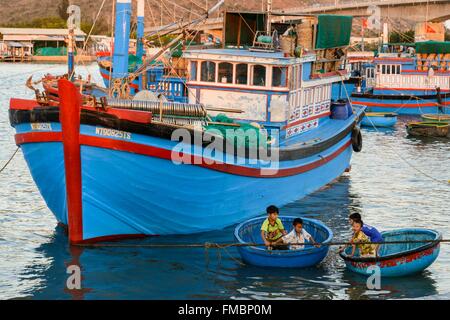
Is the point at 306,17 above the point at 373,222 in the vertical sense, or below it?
above

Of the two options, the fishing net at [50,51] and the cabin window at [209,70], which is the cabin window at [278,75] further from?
the fishing net at [50,51]

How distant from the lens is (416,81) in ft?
193

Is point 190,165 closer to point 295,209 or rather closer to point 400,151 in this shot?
point 295,209

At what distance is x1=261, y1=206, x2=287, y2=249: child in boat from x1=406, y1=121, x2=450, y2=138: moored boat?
26.2m

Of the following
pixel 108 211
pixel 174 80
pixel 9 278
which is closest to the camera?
pixel 9 278

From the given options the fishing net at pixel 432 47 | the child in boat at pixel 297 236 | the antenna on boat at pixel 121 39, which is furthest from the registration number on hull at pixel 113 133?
the fishing net at pixel 432 47

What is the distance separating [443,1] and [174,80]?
235ft

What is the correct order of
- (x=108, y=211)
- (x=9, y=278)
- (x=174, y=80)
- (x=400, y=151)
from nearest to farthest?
(x=9, y=278)
(x=108, y=211)
(x=174, y=80)
(x=400, y=151)

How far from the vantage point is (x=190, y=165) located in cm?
1923

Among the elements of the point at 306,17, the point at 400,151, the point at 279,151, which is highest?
the point at 306,17

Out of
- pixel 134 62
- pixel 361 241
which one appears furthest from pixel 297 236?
pixel 134 62

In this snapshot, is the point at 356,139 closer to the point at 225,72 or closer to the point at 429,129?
the point at 225,72

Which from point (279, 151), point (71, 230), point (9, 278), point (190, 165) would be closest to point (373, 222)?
point (279, 151)

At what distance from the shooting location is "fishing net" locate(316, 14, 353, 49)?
89.8 feet
